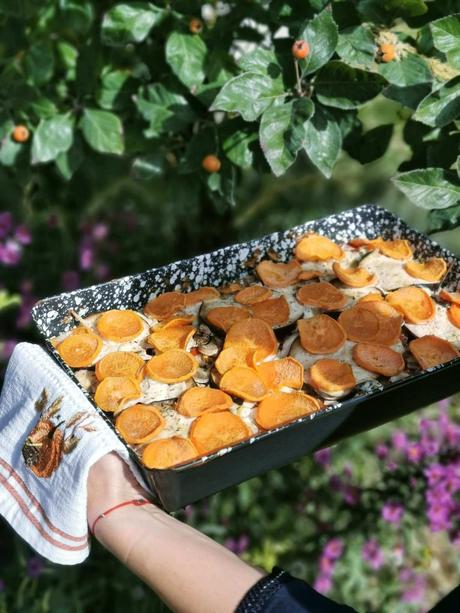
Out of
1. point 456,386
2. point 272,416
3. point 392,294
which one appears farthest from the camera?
point 392,294

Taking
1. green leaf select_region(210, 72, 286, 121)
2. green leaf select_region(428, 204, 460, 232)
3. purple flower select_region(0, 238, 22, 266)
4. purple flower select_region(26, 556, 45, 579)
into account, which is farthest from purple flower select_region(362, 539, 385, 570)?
purple flower select_region(0, 238, 22, 266)

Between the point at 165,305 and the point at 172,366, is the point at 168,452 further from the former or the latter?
the point at 165,305

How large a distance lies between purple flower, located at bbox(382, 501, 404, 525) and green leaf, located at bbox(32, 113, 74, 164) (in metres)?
1.02

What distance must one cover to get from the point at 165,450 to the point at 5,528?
1239 millimetres

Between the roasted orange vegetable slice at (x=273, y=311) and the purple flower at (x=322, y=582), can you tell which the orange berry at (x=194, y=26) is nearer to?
the roasted orange vegetable slice at (x=273, y=311)

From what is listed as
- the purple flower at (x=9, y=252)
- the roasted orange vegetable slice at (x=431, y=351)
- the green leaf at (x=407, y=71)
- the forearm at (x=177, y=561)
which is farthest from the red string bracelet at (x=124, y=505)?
the purple flower at (x=9, y=252)

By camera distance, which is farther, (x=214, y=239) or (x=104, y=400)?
(x=214, y=239)

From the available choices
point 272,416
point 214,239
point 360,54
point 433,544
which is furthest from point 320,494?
point 360,54

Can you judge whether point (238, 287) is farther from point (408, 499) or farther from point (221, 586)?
point (408, 499)

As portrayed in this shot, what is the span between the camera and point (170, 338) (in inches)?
48.3

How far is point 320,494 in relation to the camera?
1.92 meters

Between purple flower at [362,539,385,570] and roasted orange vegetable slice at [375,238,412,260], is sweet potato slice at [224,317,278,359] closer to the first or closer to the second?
roasted orange vegetable slice at [375,238,412,260]

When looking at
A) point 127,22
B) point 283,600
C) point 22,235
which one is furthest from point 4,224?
point 283,600

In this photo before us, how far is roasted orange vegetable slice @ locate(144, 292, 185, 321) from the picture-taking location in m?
1.28
